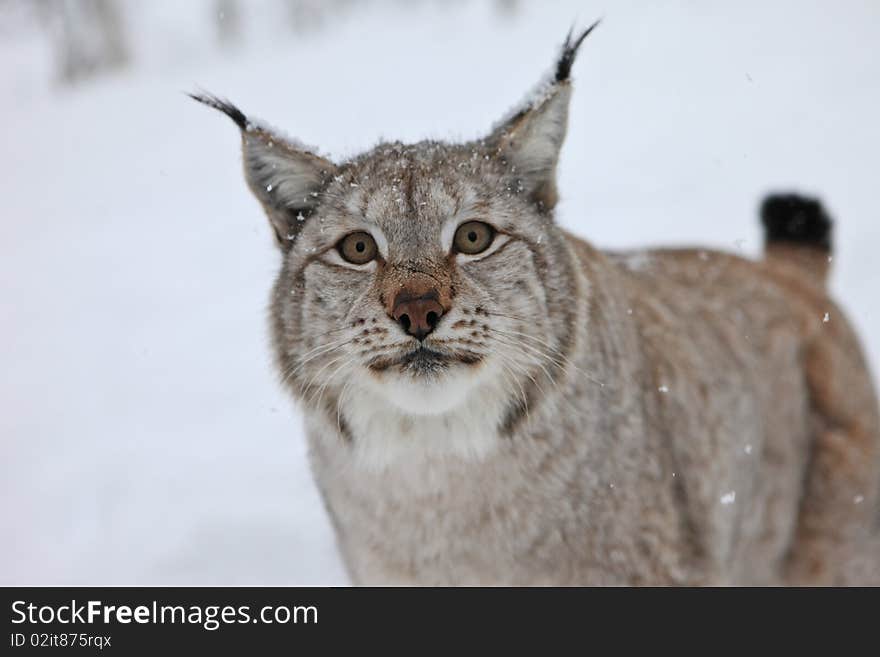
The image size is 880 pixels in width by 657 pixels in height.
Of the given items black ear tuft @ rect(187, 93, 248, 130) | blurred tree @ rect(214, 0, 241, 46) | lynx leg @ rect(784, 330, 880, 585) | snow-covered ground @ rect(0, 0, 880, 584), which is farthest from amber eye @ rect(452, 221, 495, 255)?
blurred tree @ rect(214, 0, 241, 46)

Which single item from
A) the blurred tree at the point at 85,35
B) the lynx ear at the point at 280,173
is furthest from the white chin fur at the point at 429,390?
the blurred tree at the point at 85,35

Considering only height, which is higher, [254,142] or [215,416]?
[254,142]

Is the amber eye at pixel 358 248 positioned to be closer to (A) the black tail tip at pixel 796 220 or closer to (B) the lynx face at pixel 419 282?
(B) the lynx face at pixel 419 282

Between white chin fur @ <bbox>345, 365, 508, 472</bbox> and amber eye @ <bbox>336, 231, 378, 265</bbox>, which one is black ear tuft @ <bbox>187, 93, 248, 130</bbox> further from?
white chin fur @ <bbox>345, 365, 508, 472</bbox>

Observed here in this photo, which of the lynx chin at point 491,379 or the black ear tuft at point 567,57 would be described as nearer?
the lynx chin at point 491,379

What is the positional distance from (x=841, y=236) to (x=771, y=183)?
1.05m

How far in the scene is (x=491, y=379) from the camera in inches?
114

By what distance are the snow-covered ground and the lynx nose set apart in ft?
3.04

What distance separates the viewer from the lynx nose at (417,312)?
2664 mm

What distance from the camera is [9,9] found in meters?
16.8

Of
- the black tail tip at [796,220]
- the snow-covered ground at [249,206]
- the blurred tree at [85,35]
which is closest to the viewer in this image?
the black tail tip at [796,220]

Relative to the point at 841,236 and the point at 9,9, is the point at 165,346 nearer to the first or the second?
the point at 841,236

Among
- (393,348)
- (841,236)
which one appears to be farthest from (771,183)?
(393,348)

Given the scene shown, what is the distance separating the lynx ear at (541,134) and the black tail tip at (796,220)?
2.01m
